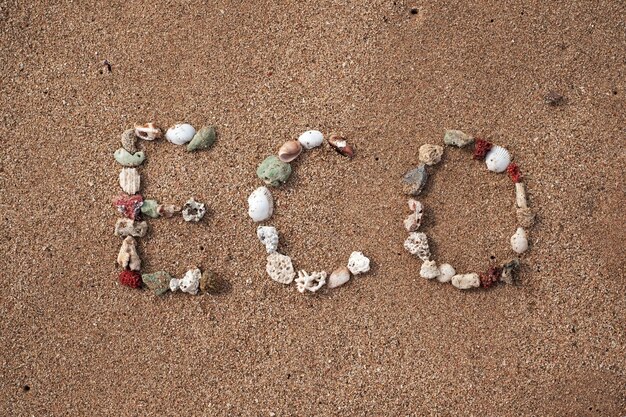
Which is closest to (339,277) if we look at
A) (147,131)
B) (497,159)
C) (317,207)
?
(317,207)

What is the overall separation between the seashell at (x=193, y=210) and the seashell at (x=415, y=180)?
5.17 feet

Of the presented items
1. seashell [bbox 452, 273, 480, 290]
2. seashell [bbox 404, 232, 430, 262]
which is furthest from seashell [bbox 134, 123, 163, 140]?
seashell [bbox 452, 273, 480, 290]

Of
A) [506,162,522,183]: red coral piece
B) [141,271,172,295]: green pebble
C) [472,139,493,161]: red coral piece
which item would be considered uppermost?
[472,139,493,161]: red coral piece

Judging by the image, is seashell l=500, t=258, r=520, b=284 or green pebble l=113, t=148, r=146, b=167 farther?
green pebble l=113, t=148, r=146, b=167

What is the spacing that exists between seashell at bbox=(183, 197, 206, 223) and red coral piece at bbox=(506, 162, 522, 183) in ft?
7.80

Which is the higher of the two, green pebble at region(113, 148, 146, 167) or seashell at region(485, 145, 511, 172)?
seashell at region(485, 145, 511, 172)

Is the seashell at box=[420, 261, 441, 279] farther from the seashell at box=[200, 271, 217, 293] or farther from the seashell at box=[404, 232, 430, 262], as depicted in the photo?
the seashell at box=[200, 271, 217, 293]

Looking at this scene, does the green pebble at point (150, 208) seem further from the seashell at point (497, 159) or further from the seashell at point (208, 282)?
the seashell at point (497, 159)

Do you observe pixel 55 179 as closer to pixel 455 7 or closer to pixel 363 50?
pixel 363 50

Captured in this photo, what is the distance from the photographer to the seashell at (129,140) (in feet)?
13.0

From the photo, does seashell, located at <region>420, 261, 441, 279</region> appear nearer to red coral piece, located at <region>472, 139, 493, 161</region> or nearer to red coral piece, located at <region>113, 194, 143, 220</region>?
red coral piece, located at <region>472, 139, 493, 161</region>

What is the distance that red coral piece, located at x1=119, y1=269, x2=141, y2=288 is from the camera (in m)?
3.92

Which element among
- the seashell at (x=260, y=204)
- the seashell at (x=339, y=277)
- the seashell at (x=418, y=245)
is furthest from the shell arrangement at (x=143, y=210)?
the seashell at (x=418, y=245)

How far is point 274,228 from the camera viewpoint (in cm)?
396
